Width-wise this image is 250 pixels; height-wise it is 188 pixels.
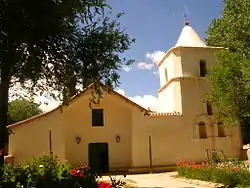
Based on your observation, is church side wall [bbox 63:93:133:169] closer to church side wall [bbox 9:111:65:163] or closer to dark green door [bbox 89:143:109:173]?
dark green door [bbox 89:143:109:173]

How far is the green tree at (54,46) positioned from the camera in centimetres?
874

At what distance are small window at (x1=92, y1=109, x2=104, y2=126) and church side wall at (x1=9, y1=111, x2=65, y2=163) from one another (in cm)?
280

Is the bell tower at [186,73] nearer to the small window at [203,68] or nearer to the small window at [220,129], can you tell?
the small window at [203,68]

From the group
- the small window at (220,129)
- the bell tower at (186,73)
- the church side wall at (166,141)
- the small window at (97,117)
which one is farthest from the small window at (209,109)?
the small window at (97,117)

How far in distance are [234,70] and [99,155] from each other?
11.2 m

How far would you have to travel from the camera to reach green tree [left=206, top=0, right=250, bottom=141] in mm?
19234

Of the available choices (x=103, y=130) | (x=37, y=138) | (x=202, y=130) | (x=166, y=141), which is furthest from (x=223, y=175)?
(x=37, y=138)

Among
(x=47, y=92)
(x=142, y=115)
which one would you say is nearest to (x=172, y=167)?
(x=142, y=115)

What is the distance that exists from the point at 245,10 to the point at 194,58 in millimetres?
7040

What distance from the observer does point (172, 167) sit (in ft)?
74.7

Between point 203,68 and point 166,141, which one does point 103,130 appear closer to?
point 166,141

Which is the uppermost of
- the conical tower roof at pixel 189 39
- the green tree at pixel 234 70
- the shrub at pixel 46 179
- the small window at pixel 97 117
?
the conical tower roof at pixel 189 39

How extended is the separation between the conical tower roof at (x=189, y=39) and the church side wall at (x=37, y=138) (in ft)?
39.3

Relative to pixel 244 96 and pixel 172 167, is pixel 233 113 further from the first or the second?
pixel 172 167
